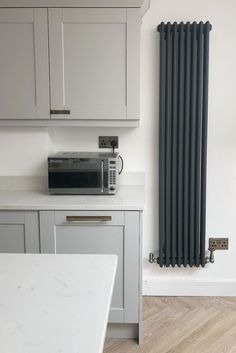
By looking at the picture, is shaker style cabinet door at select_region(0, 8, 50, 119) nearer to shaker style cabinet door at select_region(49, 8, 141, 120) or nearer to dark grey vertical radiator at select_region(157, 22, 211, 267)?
shaker style cabinet door at select_region(49, 8, 141, 120)

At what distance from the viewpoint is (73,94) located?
2416mm

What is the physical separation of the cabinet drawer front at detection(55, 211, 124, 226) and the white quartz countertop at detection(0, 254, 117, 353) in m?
0.90

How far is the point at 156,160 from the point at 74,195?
28.8 inches

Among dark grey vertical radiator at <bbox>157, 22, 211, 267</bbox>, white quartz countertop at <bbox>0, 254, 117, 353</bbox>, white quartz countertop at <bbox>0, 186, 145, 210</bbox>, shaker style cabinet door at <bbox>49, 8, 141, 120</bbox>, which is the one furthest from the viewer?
dark grey vertical radiator at <bbox>157, 22, 211, 267</bbox>

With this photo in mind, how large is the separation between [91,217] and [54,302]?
1259 mm

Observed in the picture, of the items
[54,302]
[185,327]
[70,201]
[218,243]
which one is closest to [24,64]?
[70,201]

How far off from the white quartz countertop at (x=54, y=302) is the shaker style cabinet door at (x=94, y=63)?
134 cm

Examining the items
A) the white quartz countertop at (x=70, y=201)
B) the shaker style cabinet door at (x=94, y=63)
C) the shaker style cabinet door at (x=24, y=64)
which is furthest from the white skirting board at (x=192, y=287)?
the shaker style cabinet door at (x=24, y=64)

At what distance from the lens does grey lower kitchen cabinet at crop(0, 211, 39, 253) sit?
226 cm

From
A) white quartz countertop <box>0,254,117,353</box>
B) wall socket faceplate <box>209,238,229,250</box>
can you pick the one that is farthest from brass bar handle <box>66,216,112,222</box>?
wall socket faceplate <box>209,238,229,250</box>

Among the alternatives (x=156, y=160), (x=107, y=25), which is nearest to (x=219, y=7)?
(x=107, y=25)

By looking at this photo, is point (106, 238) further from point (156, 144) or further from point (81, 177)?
point (156, 144)

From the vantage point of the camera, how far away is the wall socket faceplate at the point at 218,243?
2.88 metres

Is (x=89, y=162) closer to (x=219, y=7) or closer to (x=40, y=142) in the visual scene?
(x=40, y=142)
